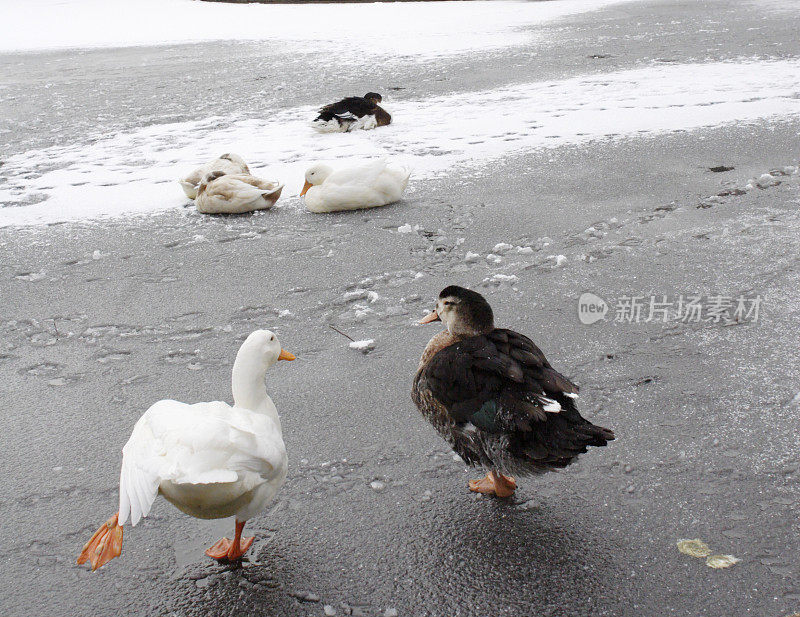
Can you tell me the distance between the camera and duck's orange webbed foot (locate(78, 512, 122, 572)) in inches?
88.6

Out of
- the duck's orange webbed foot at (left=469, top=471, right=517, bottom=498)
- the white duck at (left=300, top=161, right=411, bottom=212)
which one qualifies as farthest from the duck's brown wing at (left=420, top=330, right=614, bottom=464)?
the white duck at (left=300, top=161, right=411, bottom=212)

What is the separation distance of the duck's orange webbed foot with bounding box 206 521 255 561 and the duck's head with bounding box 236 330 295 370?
530mm

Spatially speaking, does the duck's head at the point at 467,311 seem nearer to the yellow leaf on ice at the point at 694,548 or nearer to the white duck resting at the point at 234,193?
the yellow leaf on ice at the point at 694,548

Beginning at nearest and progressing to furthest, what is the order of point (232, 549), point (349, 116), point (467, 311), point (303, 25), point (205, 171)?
point (232, 549), point (467, 311), point (205, 171), point (349, 116), point (303, 25)

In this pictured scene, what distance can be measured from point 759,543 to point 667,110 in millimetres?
6554

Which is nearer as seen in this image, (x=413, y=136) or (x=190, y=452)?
(x=190, y=452)

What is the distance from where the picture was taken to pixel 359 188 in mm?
5758

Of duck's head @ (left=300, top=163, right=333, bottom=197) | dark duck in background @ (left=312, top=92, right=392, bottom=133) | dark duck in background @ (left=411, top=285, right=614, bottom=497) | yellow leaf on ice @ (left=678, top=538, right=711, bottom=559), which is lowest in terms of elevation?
yellow leaf on ice @ (left=678, top=538, right=711, bottom=559)

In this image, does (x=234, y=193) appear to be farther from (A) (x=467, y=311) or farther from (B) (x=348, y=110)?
(A) (x=467, y=311)

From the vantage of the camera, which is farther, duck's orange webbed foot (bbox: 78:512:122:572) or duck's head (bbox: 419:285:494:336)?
duck's head (bbox: 419:285:494:336)

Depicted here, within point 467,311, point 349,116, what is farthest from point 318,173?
point 467,311

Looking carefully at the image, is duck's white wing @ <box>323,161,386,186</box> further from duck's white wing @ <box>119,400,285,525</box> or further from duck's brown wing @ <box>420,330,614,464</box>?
duck's white wing @ <box>119,400,285,525</box>

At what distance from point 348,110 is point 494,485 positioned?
6.10 m

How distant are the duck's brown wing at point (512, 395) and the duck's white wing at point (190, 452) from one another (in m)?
0.62
